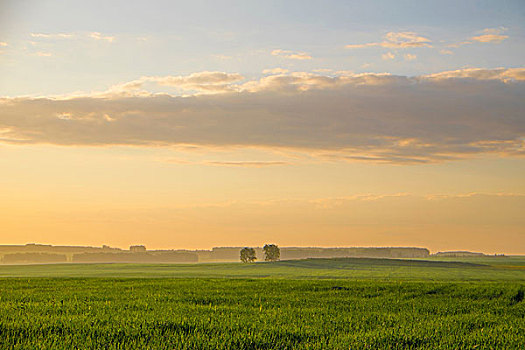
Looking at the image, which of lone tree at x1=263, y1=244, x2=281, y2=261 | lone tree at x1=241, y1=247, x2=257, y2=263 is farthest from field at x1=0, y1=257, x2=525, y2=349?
lone tree at x1=263, y1=244, x2=281, y2=261

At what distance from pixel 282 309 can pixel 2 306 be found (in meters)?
10.8

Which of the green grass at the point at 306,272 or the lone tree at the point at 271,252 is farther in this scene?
the lone tree at the point at 271,252

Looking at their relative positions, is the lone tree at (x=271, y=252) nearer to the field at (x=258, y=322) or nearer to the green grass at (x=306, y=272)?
the green grass at (x=306, y=272)

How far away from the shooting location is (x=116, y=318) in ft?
55.9

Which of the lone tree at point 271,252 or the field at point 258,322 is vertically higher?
the field at point 258,322

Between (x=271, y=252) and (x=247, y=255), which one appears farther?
(x=271, y=252)

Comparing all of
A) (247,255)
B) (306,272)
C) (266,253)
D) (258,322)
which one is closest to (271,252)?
(266,253)

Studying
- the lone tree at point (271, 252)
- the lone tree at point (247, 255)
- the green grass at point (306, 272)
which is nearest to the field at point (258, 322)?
the green grass at point (306, 272)

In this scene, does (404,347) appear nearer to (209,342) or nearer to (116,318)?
(209,342)

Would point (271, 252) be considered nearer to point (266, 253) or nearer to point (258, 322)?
point (266, 253)

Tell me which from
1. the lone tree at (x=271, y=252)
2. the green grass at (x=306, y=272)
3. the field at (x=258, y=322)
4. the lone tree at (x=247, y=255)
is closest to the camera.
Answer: the field at (x=258, y=322)

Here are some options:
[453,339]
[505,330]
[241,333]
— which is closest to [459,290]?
[505,330]

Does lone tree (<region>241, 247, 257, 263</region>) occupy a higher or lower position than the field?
lower

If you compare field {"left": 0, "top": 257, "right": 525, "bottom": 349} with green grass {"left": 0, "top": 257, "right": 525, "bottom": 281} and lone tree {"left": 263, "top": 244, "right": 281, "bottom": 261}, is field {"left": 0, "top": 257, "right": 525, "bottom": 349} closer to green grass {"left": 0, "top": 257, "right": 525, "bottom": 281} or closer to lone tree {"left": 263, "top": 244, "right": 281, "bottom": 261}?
green grass {"left": 0, "top": 257, "right": 525, "bottom": 281}
